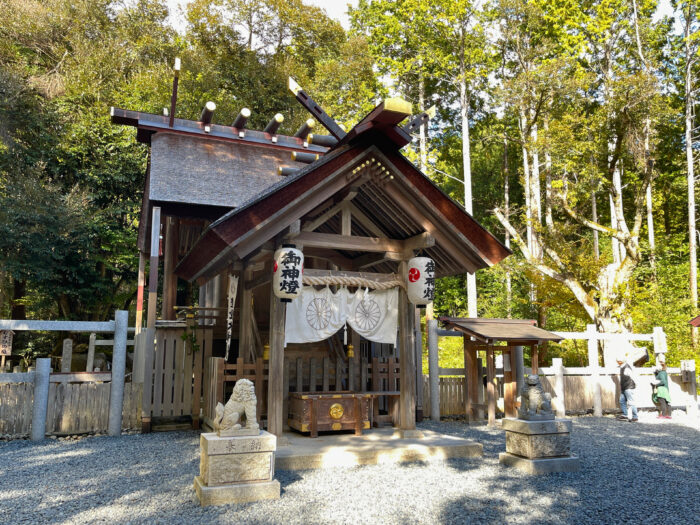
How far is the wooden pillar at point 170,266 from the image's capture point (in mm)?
11389

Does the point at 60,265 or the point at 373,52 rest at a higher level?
the point at 373,52

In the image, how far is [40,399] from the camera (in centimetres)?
804

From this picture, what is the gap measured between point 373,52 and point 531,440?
20.5m

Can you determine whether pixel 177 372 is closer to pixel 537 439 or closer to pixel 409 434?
pixel 409 434

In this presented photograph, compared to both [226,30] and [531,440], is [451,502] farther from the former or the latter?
[226,30]

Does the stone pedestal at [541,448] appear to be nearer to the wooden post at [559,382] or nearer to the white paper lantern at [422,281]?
the white paper lantern at [422,281]

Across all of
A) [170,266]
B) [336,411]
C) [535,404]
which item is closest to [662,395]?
[535,404]

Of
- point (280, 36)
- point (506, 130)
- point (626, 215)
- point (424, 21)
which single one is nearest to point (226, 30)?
point (280, 36)

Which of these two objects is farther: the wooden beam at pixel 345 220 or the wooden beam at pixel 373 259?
the wooden beam at pixel 373 259

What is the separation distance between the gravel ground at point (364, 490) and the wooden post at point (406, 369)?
1.01 metres

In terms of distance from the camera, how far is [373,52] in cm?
2262

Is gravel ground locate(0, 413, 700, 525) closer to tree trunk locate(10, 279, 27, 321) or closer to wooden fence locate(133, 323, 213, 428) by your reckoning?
wooden fence locate(133, 323, 213, 428)

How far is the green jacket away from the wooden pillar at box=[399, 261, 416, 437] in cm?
776

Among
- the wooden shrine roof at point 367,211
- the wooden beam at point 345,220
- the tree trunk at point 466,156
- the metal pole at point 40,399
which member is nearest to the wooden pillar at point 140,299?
the metal pole at point 40,399
